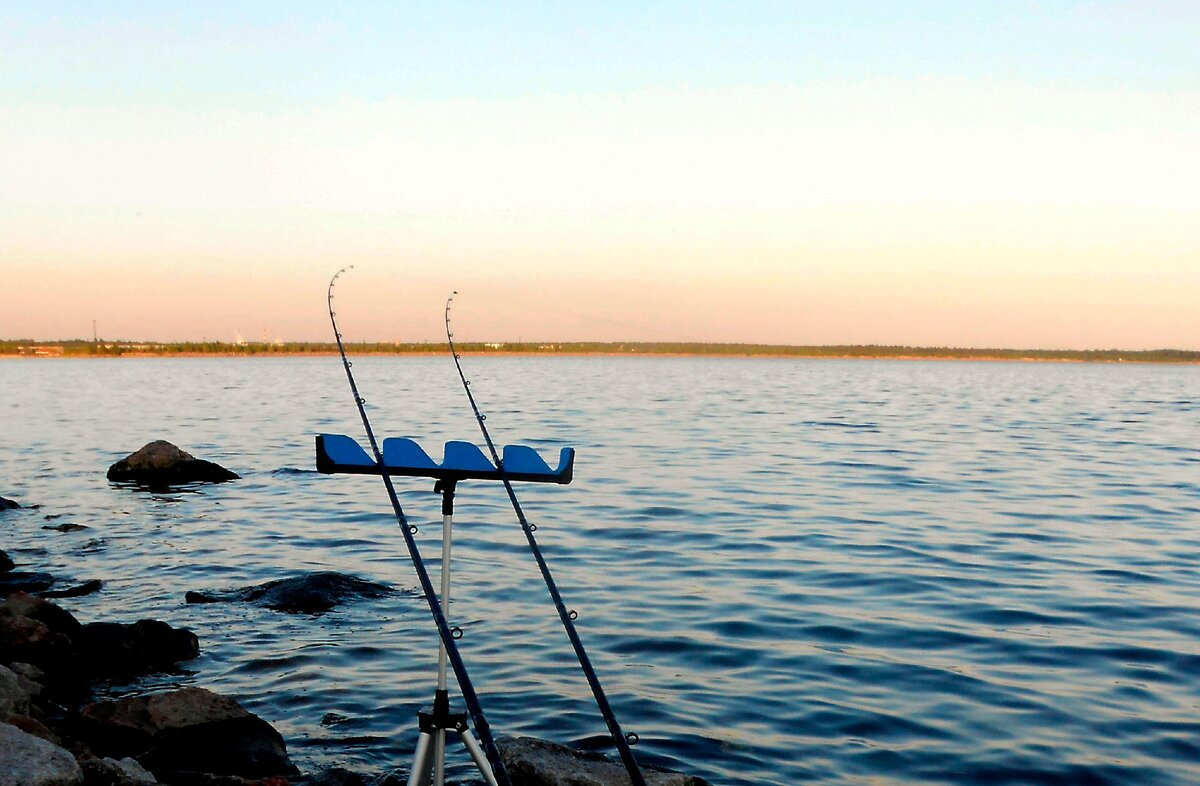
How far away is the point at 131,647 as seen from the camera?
10.3 meters

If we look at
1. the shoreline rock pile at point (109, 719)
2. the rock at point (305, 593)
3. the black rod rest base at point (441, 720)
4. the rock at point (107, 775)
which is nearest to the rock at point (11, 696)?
the shoreline rock pile at point (109, 719)

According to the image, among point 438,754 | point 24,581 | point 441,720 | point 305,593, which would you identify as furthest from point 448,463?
point 24,581

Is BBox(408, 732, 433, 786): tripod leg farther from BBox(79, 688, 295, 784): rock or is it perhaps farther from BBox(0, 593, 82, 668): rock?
BBox(0, 593, 82, 668): rock

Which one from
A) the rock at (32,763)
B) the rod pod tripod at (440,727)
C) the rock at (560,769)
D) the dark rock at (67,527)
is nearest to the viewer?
the rod pod tripod at (440,727)

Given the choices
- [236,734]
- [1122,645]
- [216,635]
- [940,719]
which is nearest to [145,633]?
[216,635]

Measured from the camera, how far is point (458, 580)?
14.4 meters

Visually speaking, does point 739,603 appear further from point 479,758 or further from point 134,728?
point 479,758

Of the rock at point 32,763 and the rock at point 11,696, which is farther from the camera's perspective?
the rock at point 11,696

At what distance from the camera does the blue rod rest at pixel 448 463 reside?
4.50 metres

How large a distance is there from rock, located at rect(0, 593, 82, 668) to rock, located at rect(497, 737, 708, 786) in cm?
462

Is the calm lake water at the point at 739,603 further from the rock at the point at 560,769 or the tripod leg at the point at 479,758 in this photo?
the tripod leg at the point at 479,758

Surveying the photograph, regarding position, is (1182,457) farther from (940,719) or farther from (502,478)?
(502,478)

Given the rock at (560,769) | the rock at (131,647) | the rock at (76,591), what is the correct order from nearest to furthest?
the rock at (560,769) → the rock at (131,647) → the rock at (76,591)

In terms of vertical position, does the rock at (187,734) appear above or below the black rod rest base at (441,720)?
below
